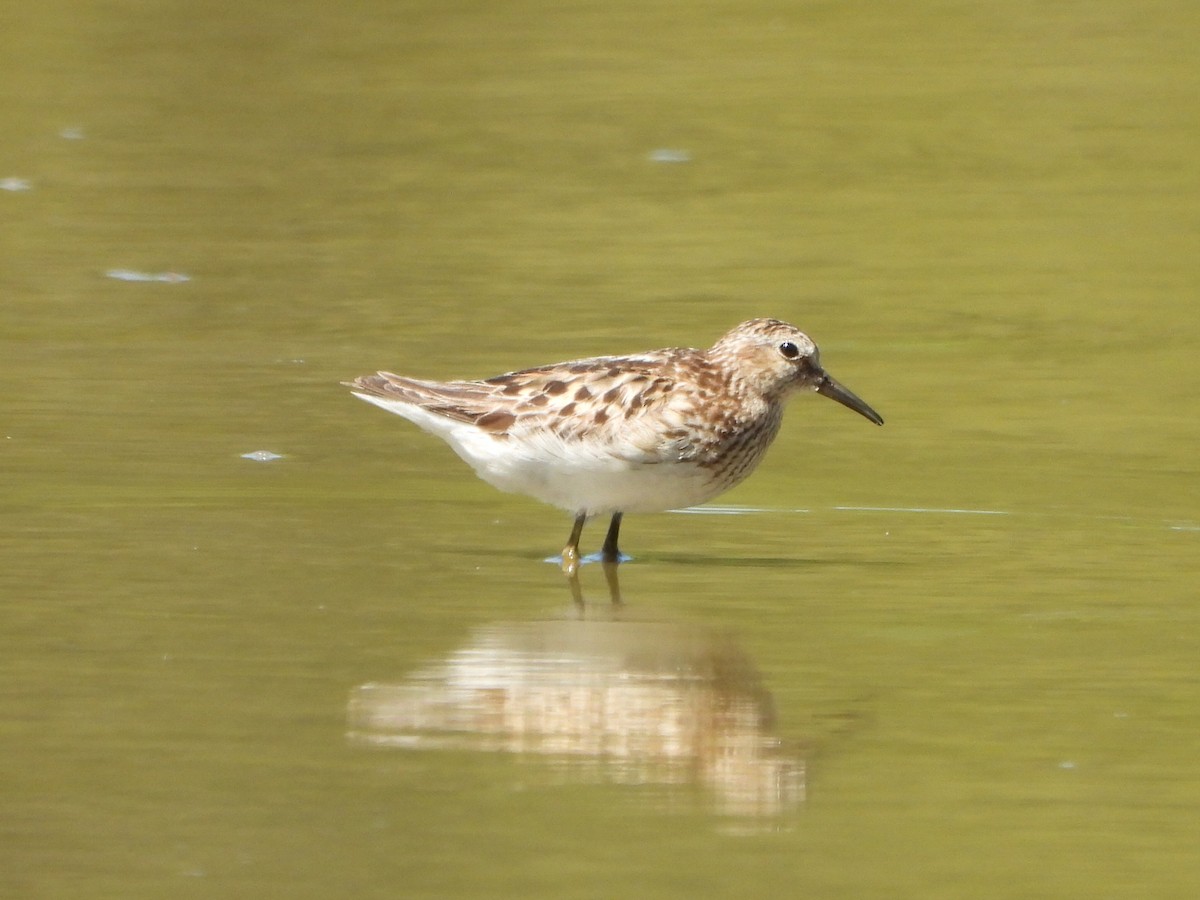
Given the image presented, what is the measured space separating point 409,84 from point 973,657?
37.1 feet

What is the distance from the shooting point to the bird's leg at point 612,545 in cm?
955

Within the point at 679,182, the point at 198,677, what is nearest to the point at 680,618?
the point at 198,677

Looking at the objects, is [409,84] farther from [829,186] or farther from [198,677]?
[198,677]

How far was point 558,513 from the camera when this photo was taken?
10.5 metres

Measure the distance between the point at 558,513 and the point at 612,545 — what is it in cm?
100

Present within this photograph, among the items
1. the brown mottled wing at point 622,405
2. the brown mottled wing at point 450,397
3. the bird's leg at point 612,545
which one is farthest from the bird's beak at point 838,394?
the brown mottled wing at point 450,397

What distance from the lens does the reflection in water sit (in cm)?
673

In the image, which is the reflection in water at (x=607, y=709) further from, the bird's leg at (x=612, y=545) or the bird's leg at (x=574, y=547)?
the bird's leg at (x=612, y=545)

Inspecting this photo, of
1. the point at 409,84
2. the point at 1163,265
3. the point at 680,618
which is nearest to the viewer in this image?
the point at 680,618

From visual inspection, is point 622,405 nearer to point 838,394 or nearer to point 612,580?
point 612,580

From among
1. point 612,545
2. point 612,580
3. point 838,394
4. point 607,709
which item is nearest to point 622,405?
point 612,545

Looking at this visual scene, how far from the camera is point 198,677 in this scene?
25.1ft

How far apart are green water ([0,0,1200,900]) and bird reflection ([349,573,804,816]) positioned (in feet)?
0.08

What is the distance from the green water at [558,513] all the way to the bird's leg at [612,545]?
0.62 feet
